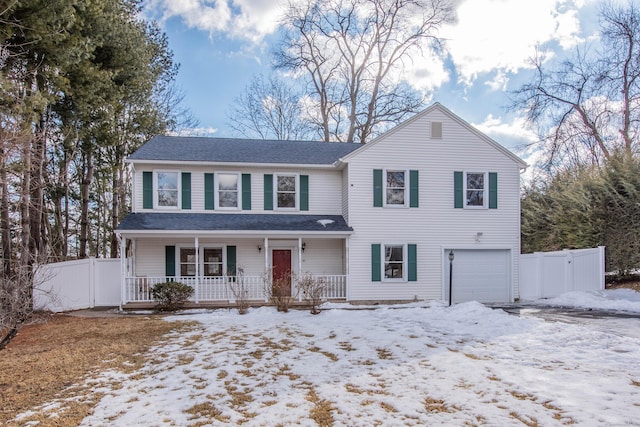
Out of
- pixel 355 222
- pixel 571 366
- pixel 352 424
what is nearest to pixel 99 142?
pixel 355 222


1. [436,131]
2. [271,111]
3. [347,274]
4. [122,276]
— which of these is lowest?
[347,274]

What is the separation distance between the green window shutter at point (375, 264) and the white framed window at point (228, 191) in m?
4.89

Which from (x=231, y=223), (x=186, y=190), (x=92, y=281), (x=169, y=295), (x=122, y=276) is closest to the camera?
(x=169, y=295)

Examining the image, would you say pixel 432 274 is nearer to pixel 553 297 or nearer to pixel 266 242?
pixel 553 297

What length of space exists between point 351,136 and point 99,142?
1375 cm

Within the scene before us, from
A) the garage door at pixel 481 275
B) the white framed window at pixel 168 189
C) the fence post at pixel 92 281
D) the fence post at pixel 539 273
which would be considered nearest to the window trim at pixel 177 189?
the white framed window at pixel 168 189

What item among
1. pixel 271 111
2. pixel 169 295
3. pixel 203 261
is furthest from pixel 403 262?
pixel 271 111

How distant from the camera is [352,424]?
12.4ft

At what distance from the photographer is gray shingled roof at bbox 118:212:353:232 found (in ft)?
39.8

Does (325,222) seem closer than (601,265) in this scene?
No

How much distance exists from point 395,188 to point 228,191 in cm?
580

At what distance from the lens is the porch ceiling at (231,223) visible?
1198cm

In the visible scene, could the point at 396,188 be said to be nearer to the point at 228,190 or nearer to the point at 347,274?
the point at 347,274

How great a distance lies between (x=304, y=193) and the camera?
45.8ft
